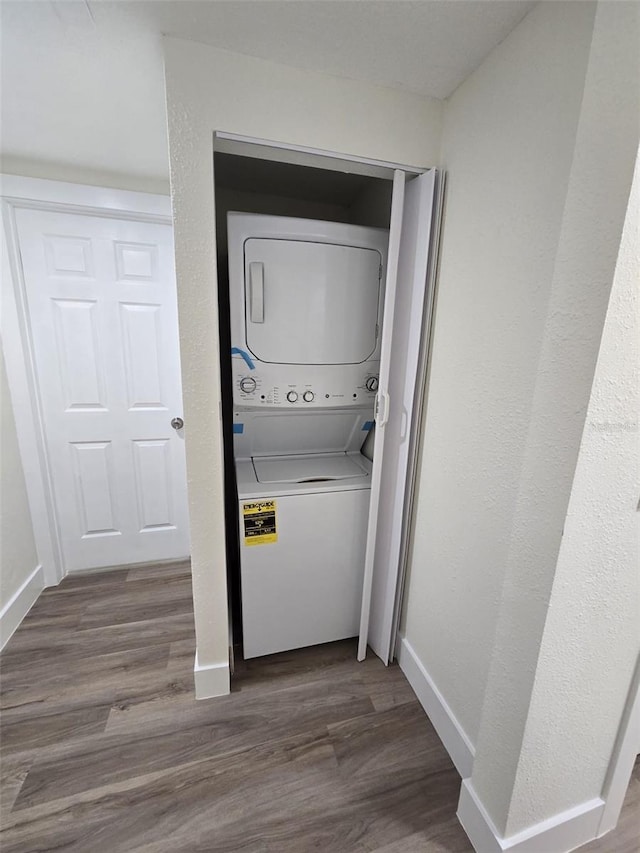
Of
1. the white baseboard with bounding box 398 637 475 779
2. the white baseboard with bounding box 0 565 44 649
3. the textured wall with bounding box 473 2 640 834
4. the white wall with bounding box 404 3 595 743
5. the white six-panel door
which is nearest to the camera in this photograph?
the textured wall with bounding box 473 2 640 834

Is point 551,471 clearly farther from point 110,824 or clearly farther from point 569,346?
point 110,824

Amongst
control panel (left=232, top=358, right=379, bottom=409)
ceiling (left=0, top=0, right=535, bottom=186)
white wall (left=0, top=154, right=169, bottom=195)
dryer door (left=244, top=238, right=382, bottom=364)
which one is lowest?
control panel (left=232, top=358, right=379, bottom=409)

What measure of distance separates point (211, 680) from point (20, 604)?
1198mm

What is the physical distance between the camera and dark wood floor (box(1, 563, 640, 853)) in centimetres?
108

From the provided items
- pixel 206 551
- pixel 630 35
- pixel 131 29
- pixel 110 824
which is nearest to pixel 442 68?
pixel 630 35

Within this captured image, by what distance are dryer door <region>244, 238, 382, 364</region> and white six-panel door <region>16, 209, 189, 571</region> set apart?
97cm

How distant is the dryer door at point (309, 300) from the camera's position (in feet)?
4.59

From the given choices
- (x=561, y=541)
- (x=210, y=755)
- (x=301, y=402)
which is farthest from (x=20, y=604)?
(x=561, y=541)

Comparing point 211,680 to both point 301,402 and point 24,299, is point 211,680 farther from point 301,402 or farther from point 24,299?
point 24,299

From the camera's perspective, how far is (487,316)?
1.10 metres

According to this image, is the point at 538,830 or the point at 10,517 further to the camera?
the point at 10,517

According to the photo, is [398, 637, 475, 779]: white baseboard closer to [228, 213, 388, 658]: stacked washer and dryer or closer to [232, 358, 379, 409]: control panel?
[228, 213, 388, 658]: stacked washer and dryer

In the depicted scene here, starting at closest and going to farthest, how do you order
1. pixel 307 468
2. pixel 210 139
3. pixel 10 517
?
pixel 210 139
pixel 307 468
pixel 10 517

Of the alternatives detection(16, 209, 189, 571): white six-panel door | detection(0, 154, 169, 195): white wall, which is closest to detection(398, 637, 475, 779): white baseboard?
detection(16, 209, 189, 571): white six-panel door
